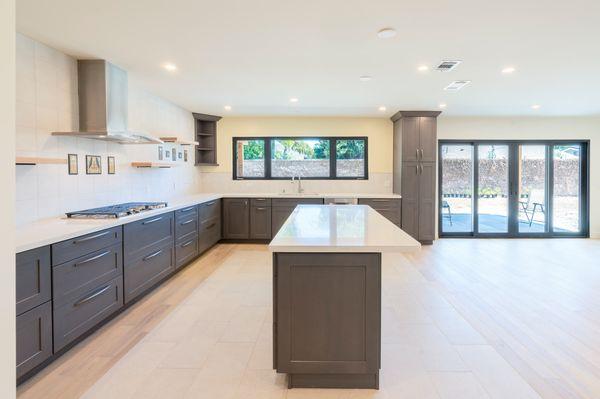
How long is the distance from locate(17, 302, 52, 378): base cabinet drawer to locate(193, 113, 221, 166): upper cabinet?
479 centimetres

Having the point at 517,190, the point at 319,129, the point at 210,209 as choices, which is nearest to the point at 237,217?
the point at 210,209

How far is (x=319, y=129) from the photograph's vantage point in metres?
7.02

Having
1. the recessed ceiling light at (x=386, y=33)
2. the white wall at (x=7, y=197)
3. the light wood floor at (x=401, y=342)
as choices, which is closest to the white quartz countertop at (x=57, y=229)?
the light wood floor at (x=401, y=342)

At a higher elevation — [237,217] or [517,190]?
[517,190]

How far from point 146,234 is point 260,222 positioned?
2.93m

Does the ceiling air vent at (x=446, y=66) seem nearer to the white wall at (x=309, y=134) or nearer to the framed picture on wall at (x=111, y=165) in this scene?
the white wall at (x=309, y=134)

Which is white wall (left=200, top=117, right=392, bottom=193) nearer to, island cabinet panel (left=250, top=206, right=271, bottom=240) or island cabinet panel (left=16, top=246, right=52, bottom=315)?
island cabinet panel (left=250, top=206, right=271, bottom=240)

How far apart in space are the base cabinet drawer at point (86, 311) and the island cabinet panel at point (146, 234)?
32 centimetres

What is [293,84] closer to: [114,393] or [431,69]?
[431,69]

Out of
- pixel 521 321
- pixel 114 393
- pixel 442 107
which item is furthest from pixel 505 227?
pixel 114 393

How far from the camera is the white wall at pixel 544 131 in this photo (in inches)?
275

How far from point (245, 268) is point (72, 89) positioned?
286cm

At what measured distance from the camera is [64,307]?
2.48 metres

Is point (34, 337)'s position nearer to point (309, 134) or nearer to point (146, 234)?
point (146, 234)
